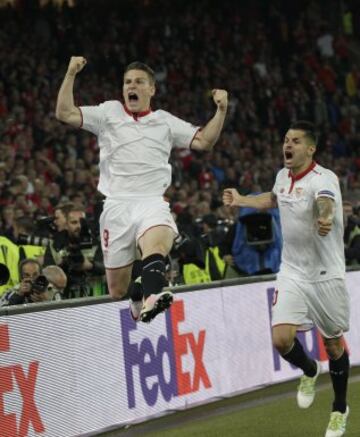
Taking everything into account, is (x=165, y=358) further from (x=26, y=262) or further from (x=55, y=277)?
(x=26, y=262)

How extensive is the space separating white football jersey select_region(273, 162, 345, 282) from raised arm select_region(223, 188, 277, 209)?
0.35 feet

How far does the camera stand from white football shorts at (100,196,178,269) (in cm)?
867

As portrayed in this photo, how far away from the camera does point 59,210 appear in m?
11.5

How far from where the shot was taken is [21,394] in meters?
8.66

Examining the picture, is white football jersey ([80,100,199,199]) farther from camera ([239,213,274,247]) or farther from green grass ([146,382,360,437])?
camera ([239,213,274,247])

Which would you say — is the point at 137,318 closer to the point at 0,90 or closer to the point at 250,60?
the point at 0,90

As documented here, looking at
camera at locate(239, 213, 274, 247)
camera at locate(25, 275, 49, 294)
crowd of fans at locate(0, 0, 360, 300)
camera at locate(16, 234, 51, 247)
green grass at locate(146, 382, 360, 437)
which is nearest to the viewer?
green grass at locate(146, 382, 360, 437)

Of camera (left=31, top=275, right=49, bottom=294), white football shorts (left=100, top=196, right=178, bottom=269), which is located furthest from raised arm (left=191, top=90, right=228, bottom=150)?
camera (left=31, top=275, right=49, bottom=294)

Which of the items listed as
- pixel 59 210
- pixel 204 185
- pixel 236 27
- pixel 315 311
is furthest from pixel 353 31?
pixel 315 311

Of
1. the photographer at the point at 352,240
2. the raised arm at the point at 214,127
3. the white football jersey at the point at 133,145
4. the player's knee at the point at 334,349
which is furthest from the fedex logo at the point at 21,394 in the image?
the photographer at the point at 352,240

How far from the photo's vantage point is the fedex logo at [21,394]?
27.7 ft

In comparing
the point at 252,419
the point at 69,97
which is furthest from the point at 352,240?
the point at 69,97

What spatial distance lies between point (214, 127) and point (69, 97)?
3.38 ft

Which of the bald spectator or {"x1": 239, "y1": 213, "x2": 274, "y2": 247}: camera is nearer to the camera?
the bald spectator
